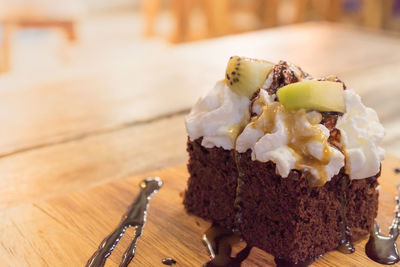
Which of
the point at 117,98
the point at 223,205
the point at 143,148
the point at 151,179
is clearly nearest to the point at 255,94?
the point at 223,205

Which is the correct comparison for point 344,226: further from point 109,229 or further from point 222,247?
point 109,229

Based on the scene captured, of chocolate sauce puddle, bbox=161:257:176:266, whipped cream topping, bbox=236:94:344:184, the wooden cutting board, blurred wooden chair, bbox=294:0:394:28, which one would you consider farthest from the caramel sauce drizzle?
blurred wooden chair, bbox=294:0:394:28

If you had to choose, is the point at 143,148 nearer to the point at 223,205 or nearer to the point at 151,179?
the point at 151,179

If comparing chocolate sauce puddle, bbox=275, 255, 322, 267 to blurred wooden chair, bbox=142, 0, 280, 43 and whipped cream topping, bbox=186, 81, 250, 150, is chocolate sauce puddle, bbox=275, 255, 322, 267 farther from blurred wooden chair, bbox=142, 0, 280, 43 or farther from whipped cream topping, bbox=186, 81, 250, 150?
blurred wooden chair, bbox=142, 0, 280, 43

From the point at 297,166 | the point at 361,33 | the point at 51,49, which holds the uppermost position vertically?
the point at 297,166

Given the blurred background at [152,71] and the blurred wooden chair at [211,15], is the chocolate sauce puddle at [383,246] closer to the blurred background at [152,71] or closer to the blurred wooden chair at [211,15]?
the blurred background at [152,71]

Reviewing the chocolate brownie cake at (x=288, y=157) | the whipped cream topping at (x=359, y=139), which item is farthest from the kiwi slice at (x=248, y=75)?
the whipped cream topping at (x=359, y=139)
